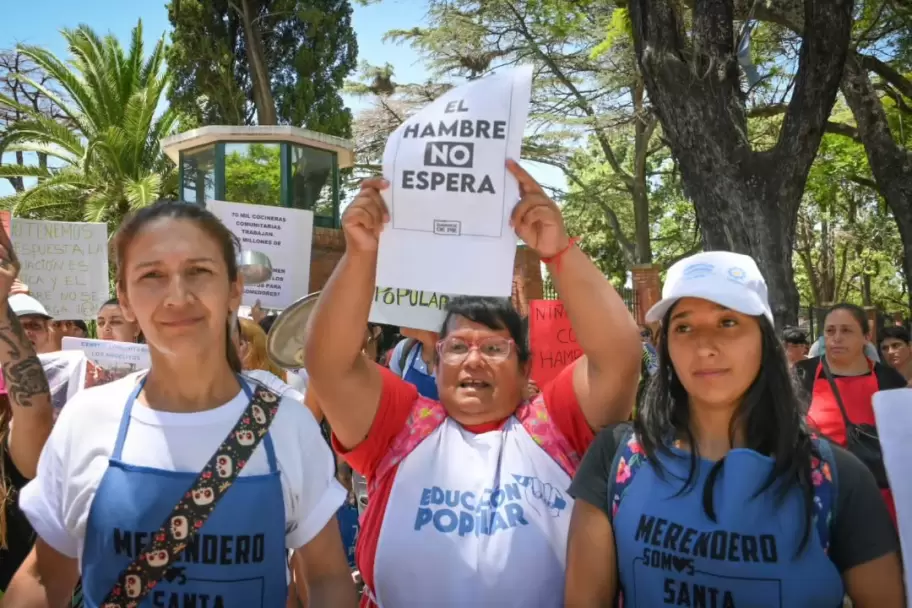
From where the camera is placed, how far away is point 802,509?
1871 mm

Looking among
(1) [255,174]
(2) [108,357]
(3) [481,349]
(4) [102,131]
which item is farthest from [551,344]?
(4) [102,131]

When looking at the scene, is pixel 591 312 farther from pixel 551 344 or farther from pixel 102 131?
pixel 102 131

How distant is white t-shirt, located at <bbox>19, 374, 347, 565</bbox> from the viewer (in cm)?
173

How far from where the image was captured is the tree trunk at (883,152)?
Result: 31.9ft

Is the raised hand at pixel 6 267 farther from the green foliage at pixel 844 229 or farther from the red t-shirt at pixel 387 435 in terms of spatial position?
the green foliage at pixel 844 229

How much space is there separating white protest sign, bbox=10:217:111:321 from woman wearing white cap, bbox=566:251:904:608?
4.09 meters

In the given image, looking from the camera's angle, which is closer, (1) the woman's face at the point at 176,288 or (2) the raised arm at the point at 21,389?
(1) the woman's face at the point at 176,288

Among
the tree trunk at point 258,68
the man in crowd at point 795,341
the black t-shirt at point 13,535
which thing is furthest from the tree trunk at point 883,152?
the tree trunk at point 258,68

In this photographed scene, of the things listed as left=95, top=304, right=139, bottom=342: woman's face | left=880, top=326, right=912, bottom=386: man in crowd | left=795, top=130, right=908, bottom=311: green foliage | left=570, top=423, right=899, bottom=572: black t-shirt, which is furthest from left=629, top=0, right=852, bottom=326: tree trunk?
left=795, top=130, right=908, bottom=311: green foliage

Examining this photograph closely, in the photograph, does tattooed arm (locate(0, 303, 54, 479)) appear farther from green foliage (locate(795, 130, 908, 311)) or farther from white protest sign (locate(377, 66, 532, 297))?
green foliage (locate(795, 130, 908, 311))

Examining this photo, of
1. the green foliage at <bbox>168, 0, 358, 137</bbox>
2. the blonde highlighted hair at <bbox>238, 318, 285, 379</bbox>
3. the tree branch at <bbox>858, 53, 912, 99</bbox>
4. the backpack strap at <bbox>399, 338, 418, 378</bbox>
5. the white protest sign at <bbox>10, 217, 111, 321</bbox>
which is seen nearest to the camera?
the blonde highlighted hair at <bbox>238, 318, 285, 379</bbox>

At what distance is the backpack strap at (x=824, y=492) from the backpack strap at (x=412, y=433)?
1006 mm

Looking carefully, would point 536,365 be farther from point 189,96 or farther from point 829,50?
point 189,96

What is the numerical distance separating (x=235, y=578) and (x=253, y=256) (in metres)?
2.93
